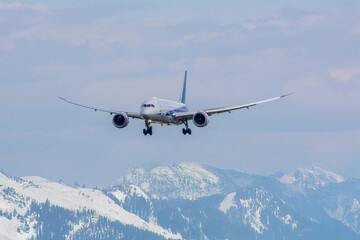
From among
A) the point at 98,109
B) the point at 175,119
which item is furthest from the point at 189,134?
the point at 98,109

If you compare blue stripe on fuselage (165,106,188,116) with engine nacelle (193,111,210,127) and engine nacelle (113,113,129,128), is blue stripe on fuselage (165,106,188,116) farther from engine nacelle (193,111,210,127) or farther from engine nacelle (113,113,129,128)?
engine nacelle (113,113,129,128)

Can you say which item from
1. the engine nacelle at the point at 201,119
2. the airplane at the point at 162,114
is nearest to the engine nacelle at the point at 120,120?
the airplane at the point at 162,114

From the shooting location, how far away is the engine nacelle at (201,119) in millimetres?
184375

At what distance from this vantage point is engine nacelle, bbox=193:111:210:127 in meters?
184

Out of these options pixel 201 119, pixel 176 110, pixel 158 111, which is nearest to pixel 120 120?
pixel 158 111

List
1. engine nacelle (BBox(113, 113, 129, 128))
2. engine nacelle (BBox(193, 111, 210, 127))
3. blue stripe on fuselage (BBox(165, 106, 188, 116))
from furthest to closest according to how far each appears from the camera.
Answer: engine nacelle (BBox(113, 113, 129, 128)) < blue stripe on fuselage (BBox(165, 106, 188, 116)) < engine nacelle (BBox(193, 111, 210, 127))

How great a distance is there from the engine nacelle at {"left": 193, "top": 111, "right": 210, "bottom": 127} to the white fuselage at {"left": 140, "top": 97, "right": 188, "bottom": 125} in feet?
15.9

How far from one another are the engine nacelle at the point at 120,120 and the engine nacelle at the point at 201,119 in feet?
47.5

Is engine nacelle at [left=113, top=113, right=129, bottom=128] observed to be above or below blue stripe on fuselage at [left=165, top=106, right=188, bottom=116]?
below

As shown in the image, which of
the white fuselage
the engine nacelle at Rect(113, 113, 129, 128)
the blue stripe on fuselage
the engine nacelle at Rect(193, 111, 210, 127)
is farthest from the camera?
the engine nacelle at Rect(113, 113, 129, 128)

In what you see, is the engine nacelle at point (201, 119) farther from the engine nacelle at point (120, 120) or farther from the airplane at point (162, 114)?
the engine nacelle at point (120, 120)

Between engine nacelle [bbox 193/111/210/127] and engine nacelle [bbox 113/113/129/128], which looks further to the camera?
engine nacelle [bbox 113/113/129/128]

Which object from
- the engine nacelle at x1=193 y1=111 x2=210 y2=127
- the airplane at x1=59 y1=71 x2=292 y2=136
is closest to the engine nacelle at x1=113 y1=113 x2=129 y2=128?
the airplane at x1=59 y1=71 x2=292 y2=136

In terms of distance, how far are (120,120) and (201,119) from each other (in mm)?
17302
